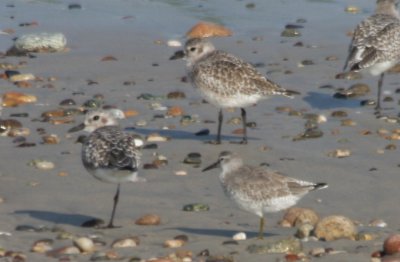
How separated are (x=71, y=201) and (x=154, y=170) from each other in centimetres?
124

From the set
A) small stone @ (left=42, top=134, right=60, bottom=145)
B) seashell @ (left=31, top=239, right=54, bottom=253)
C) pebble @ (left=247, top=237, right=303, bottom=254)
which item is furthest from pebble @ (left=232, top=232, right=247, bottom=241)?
small stone @ (left=42, top=134, right=60, bottom=145)

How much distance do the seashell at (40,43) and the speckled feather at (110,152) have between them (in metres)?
7.01

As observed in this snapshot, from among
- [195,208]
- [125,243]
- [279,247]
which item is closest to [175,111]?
[195,208]

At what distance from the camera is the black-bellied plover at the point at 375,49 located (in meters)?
14.9

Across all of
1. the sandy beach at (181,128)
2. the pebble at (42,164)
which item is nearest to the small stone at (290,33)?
the sandy beach at (181,128)

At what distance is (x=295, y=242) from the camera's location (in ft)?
29.6

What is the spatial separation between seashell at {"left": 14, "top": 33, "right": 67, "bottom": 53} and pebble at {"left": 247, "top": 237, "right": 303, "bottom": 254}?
896 centimetres

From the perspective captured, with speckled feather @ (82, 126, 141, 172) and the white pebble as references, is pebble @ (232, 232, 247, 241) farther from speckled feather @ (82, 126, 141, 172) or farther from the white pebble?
the white pebble

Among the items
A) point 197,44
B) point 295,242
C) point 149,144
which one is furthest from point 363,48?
point 295,242

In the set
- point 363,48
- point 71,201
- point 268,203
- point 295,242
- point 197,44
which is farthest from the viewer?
point 363,48

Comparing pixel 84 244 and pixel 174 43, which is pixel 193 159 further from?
pixel 174 43

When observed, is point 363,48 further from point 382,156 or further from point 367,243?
point 367,243

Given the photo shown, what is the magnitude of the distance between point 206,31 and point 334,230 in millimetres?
9447

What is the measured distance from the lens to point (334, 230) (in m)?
9.46
